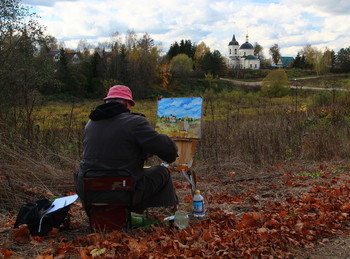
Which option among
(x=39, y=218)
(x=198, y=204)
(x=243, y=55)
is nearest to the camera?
(x=39, y=218)

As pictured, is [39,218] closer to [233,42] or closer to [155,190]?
[155,190]

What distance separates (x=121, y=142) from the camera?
12.0 feet

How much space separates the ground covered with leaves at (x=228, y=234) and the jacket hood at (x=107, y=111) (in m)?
1.15

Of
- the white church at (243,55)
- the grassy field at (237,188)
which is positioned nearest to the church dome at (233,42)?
the white church at (243,55)

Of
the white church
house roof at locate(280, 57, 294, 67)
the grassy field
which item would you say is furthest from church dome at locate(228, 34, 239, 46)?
the grassy field

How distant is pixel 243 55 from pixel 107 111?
10350 centimetres

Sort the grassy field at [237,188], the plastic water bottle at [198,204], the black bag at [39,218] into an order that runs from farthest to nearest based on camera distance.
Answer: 1. the plastic water bottle at [198,204]
2. the black bag at [39,218]
3. the grassy field at [237,188]

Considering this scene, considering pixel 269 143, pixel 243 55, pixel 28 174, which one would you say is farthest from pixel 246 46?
pixel 28 174

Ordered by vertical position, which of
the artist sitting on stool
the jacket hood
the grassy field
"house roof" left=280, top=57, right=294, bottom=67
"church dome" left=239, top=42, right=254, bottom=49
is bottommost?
the grassy field

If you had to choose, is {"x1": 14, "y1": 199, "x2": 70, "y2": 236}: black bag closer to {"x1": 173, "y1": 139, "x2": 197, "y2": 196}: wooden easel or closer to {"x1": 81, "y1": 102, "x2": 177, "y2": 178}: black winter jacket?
{"x1": 81, "y1": 102, "x2": 177, "y2": 178}: black winter jacket

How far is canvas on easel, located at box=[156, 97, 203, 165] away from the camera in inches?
195

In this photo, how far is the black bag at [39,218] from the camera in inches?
150

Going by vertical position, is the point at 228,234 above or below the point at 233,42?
below

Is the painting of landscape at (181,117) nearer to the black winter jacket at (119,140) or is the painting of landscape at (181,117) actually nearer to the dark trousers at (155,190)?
the dark trousers at (155,190)
